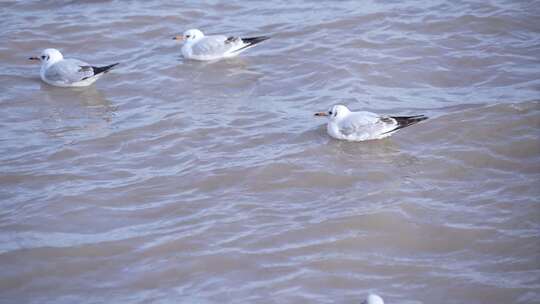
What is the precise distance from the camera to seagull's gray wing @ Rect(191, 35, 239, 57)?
1141 cm

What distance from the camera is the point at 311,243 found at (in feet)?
22.3

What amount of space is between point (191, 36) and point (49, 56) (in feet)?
6.62

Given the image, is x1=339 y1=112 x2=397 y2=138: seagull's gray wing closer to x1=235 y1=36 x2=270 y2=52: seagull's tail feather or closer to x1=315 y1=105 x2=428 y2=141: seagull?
x1=315 y1=105 x2=428 y2=141: seagull

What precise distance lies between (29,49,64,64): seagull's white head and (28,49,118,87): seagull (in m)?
0.09

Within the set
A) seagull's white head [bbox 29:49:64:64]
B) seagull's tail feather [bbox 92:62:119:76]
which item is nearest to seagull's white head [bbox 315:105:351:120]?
seagull's tail feather [bbox 92:62:119:76]

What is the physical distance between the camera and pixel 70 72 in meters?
10.8

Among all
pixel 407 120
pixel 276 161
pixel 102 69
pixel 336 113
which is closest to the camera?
pixel 276 161

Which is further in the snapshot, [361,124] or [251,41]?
[251,41]

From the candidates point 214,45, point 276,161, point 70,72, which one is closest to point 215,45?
point 214,45

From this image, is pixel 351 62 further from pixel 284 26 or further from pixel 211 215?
pixel 211 215

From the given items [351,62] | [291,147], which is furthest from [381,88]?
[291,147]

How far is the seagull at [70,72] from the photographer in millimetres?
10750

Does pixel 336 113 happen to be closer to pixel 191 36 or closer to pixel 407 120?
pixel 407 120

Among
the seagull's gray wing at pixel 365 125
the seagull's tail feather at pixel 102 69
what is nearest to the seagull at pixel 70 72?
the seagull's tail feather at pixel 102 69
